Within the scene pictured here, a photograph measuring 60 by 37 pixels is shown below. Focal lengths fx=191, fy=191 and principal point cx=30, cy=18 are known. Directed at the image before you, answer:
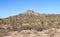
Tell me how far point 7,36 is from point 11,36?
17.1 inches

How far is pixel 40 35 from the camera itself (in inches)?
711

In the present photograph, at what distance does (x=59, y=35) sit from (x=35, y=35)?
7.42 ft

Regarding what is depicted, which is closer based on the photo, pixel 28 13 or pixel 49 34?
pixel 49 34

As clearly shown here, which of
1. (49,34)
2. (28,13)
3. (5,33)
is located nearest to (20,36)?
(5,33)

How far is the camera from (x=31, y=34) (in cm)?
1866

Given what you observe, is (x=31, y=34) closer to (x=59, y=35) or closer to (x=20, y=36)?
(x=20, y=36)

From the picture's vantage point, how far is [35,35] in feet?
59.8

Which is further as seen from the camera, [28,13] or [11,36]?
[28,13]

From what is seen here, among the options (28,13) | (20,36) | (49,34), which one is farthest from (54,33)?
(28,13)

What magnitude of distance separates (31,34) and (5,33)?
252 cm

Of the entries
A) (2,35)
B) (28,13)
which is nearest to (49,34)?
(2,35)

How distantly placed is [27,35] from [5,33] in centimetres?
216

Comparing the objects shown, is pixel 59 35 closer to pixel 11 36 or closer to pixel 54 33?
pixel 54 33

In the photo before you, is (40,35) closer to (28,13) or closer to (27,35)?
(27,35)
